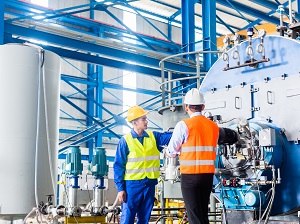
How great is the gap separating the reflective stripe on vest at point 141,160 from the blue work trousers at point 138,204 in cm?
15

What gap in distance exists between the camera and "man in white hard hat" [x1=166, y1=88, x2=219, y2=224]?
4.73 metres

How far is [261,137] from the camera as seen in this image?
5.41 metres

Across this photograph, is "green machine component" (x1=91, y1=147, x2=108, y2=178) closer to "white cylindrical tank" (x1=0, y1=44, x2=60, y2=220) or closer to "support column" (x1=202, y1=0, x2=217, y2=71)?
"white cylindrical tank" (x1=0, y1=44, x2=60, y2=220)

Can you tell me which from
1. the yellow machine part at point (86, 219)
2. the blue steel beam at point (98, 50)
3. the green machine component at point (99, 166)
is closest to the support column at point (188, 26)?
the blue steel beam at point (98, 50)

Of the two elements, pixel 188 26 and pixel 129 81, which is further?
pixel 129 81

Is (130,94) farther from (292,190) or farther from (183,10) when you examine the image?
(292,190)

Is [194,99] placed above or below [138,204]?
above

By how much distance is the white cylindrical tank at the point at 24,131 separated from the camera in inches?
224

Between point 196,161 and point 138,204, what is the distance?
107 cm

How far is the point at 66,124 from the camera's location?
833 inches

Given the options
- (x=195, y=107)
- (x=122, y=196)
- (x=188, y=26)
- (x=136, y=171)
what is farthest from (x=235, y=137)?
(x=188, y=26)

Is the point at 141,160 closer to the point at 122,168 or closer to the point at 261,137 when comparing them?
the point at 122,168

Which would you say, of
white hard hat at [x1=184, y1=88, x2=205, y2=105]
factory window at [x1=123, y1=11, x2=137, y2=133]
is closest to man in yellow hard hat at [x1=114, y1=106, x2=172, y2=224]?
white hard hat at [x1=184, y1=88, x2=205, y2=105]

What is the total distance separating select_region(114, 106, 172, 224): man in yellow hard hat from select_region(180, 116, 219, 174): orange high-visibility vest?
732mm
